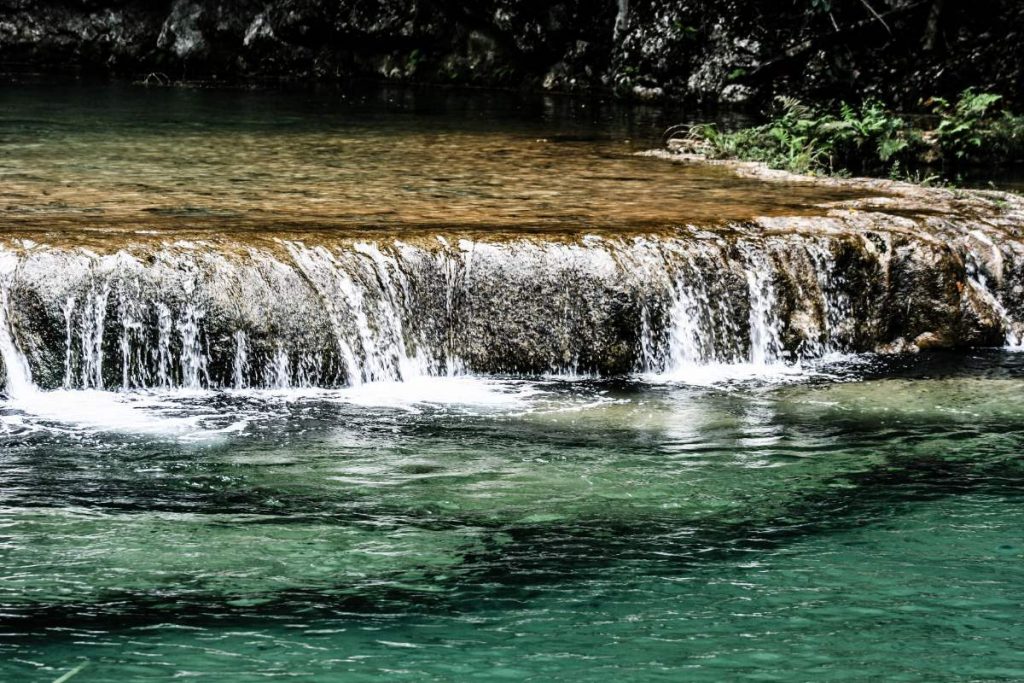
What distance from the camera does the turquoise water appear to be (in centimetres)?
418

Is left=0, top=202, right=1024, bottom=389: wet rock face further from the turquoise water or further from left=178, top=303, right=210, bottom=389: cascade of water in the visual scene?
the turquoise water

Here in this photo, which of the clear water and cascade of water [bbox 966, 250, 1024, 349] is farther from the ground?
cascade of water [bbox 966, 250, 1024, 349]

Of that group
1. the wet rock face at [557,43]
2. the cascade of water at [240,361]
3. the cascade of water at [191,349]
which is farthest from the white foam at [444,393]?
the wet rock face at [557,43]

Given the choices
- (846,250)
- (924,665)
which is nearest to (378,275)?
(846,250)

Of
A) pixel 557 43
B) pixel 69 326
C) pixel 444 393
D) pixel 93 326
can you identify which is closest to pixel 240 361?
pixel 93 326

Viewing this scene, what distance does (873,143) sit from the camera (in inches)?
514

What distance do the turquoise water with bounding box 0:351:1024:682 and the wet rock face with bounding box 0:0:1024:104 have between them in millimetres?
11257

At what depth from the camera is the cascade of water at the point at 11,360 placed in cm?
701

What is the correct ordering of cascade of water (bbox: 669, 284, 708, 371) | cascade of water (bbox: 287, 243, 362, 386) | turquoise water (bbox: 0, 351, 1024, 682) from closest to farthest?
turquoise water (bbox: 0, 351, 1024, 682) < cascade of water (bbox: 287, 243, 362, 386) < cascade of water (bbox: 669, 284, 708, 371)

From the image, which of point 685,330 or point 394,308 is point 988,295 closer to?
point 685,330

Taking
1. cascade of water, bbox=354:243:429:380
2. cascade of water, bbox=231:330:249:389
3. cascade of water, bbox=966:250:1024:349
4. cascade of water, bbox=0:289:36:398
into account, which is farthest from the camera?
cascade of water, bbox=966:250:1024:349

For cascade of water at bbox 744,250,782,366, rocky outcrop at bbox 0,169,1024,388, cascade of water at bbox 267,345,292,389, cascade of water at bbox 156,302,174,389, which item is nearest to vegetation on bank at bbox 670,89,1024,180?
rocky outcrop at bbox 0,169,1024,388

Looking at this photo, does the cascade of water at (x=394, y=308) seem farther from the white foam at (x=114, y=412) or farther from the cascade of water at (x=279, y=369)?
the white foam at (x=114, y=412)

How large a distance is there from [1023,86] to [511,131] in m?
6.48
